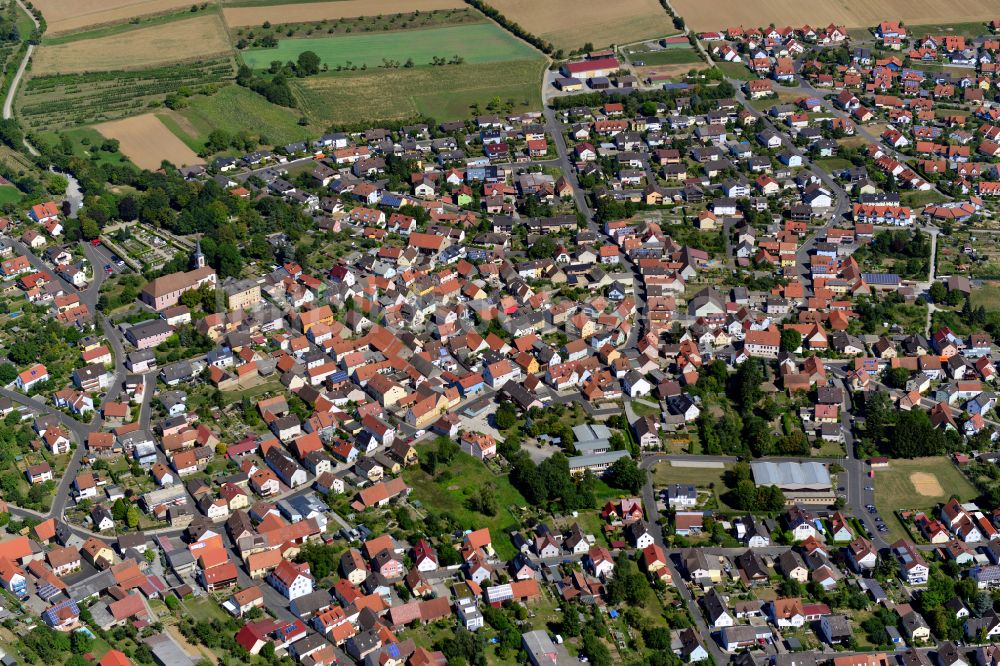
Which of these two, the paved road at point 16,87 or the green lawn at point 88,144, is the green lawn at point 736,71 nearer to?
the green lawn at point 88,144

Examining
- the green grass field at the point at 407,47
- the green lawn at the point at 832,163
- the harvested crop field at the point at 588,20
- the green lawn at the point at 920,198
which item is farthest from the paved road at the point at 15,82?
the green lawn at the point at 920,198

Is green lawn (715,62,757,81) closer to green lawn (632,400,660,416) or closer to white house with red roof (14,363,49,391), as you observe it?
green lawn (632,400,660,416)

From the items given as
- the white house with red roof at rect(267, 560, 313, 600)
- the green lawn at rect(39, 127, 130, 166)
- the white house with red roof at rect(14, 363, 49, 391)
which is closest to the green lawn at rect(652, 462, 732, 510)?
the white house with red roof at rect(267, 560, 313, 600)

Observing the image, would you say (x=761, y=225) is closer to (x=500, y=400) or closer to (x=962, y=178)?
(x=962, y=178)

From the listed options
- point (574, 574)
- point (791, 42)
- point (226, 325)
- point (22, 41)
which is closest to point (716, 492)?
point (574, 574)

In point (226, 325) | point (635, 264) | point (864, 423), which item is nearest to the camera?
point (864, 423)
